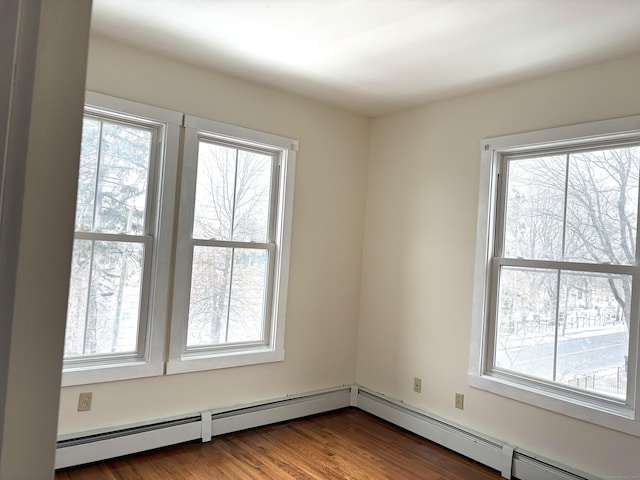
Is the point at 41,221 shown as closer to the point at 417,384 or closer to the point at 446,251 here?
the point at 446,251

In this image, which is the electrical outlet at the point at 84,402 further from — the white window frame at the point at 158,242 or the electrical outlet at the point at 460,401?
the electrical outlet at the point at 460,401

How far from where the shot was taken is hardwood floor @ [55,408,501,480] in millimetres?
2705

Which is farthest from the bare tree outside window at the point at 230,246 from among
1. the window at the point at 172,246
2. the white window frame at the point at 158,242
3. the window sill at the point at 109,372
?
the window sill at the point at 109,372

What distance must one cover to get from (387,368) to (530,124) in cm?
219

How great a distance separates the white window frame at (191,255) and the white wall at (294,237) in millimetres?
75

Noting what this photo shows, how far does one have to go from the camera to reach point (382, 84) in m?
3.33

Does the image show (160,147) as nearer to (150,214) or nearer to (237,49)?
(150,214)

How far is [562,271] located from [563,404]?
813 millimetres

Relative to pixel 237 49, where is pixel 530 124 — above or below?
below

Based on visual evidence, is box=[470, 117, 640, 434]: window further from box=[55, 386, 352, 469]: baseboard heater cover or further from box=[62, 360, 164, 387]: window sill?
box=[62, 360, 164, 387]: window sill

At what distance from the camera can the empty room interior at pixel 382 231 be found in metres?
2.58

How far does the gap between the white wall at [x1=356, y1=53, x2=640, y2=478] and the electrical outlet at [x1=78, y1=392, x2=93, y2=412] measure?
2218 millimetres

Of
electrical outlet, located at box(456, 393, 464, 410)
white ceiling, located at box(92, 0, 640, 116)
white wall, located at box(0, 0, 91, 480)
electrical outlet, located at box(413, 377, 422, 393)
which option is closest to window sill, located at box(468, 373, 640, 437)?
electrical outlet, located at box(456, 393, 464, 410)

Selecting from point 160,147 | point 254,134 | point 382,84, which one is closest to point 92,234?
point 160,147
